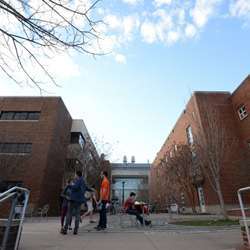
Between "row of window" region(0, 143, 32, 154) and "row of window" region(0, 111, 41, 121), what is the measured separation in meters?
2.94

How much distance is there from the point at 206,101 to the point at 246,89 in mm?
3492

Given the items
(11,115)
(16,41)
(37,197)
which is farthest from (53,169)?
(16,41)

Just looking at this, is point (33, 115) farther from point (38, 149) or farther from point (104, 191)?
point (104, 191)

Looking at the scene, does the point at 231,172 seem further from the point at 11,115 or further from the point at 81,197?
the point at 11,115

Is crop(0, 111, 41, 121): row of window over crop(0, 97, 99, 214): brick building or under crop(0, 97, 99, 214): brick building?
over

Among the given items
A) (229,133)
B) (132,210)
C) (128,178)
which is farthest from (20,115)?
(128,178)

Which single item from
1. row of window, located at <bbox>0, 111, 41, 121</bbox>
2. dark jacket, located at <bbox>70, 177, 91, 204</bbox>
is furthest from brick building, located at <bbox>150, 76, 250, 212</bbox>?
row of window, located at <bbox>0, 111, 41, 121</bbox>

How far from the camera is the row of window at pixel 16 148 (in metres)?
26.5

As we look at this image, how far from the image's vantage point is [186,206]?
97.2 feet

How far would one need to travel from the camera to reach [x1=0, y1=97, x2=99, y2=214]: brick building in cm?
2528

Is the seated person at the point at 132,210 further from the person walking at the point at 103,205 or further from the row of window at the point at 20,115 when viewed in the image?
the row of window at the point at 20,115

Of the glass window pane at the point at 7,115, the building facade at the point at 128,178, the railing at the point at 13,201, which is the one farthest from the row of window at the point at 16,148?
the building facade at the point at 128,178

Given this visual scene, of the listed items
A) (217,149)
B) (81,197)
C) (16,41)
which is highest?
(217,149)

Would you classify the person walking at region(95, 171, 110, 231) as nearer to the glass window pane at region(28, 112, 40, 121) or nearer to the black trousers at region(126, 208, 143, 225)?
the black trousers at region(126, 208, 143, 225)
